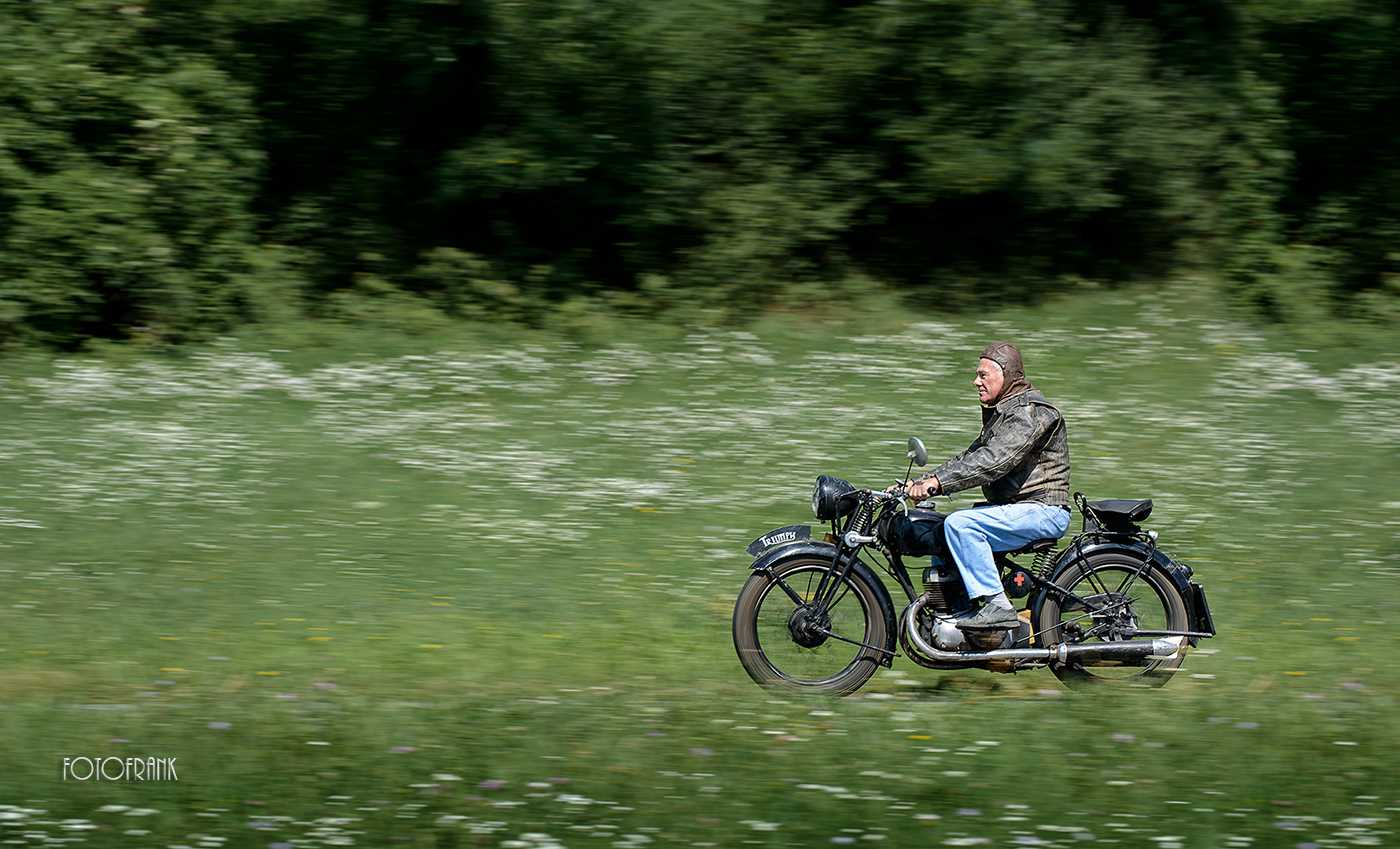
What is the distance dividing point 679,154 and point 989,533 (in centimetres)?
980

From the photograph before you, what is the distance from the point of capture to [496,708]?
6555 mm

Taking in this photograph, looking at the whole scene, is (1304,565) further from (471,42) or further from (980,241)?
(471,42)

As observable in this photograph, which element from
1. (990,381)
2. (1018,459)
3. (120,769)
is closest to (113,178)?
(120,769)

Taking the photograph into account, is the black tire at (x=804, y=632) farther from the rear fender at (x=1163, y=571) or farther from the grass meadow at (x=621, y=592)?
the rear fender at (x=1163, y=571)

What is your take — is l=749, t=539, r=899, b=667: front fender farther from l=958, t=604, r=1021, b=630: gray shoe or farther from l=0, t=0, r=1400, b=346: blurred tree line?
l=0, t=0, r=1400, b=346: blurred tree line

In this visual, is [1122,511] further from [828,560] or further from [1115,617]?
[828,560]

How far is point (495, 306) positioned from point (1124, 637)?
981 cm

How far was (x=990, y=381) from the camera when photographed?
675cm

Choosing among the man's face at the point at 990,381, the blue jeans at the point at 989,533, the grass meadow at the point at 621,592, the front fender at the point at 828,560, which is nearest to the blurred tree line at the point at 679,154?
the grass meadow at the point at 621,592

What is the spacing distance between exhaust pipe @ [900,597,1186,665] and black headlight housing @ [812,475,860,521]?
1.78 ft

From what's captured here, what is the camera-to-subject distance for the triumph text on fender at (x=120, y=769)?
565cm

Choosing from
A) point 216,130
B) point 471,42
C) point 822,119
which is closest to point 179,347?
point 216,130

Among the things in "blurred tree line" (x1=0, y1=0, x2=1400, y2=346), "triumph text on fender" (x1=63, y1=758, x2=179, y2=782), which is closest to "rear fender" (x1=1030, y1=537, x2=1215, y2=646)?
"triumph text on fender" (x1=63, y1=758, x2=179, y2=782)

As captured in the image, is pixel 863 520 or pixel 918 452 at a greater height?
pixel 918 452
